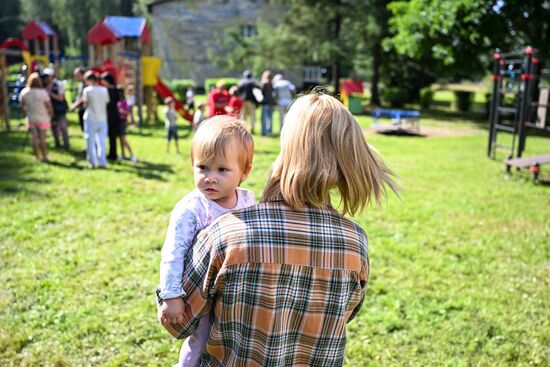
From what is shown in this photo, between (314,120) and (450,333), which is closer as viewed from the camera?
(314,120)

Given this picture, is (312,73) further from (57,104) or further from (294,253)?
(294,253)

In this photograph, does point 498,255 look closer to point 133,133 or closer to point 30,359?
point 30,359

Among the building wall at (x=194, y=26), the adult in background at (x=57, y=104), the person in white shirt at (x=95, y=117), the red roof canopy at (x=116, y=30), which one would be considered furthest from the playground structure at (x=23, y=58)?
the building wall at (x=194, y=26)

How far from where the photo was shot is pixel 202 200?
175cm

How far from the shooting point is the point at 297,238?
147cm

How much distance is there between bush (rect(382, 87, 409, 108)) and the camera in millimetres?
29289

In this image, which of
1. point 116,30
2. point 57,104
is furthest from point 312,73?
point 57,104

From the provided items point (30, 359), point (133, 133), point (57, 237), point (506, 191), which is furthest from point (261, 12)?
point (30, 359)

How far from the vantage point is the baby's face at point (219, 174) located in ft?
5.53

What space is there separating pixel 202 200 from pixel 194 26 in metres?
38.5

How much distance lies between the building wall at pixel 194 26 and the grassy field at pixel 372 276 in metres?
30.4

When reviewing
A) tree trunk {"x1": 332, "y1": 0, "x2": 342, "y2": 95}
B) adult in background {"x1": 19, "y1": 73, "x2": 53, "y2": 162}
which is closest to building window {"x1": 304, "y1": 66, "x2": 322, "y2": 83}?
tree trunk {"x1": 332, "y1": 0, "x2": 342, "y2": 95}

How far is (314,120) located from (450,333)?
2.90 meters

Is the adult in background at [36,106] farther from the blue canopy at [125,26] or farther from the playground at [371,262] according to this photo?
→ the blue canopy at [125,26]
